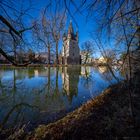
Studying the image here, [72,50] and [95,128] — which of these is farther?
[72,50]

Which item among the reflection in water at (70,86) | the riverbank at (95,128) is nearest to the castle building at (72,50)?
the reflection in water at (70,86)

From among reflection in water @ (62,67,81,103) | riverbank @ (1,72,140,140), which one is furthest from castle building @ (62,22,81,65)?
riverbank @ (1,72,140,140)

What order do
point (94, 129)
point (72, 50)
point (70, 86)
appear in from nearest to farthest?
1. point (94, 129)
2. point (70, 86)
3. point (72, 50)

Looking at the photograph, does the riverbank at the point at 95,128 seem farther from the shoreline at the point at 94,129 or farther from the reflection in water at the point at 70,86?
the reflection in water at the point at 70,86

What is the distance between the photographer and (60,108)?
6.91 m

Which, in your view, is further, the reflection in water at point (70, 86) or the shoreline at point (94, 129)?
the reflection in water at point (70, 86)

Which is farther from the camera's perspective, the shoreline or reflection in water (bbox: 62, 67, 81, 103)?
reflection in water (bbox: 62, 67, 81, 103)

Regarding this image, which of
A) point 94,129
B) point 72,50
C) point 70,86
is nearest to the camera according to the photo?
point 94,129

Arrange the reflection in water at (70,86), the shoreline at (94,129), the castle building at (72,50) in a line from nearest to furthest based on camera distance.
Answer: the shoreline at (94,129)
the reflection in water at (70,86)
the castle building at (72,50)

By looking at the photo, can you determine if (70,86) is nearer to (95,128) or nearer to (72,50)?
(95,128)

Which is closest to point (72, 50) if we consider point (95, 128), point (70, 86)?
point (70, 86)

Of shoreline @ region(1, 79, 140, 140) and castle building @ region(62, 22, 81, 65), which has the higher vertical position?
castle building @ region(62, 22, 81, 65)

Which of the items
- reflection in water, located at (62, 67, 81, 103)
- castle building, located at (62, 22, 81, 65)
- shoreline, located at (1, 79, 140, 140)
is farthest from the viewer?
castle building, located at (62, 22, 81, 65)

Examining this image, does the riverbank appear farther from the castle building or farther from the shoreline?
the castle building
